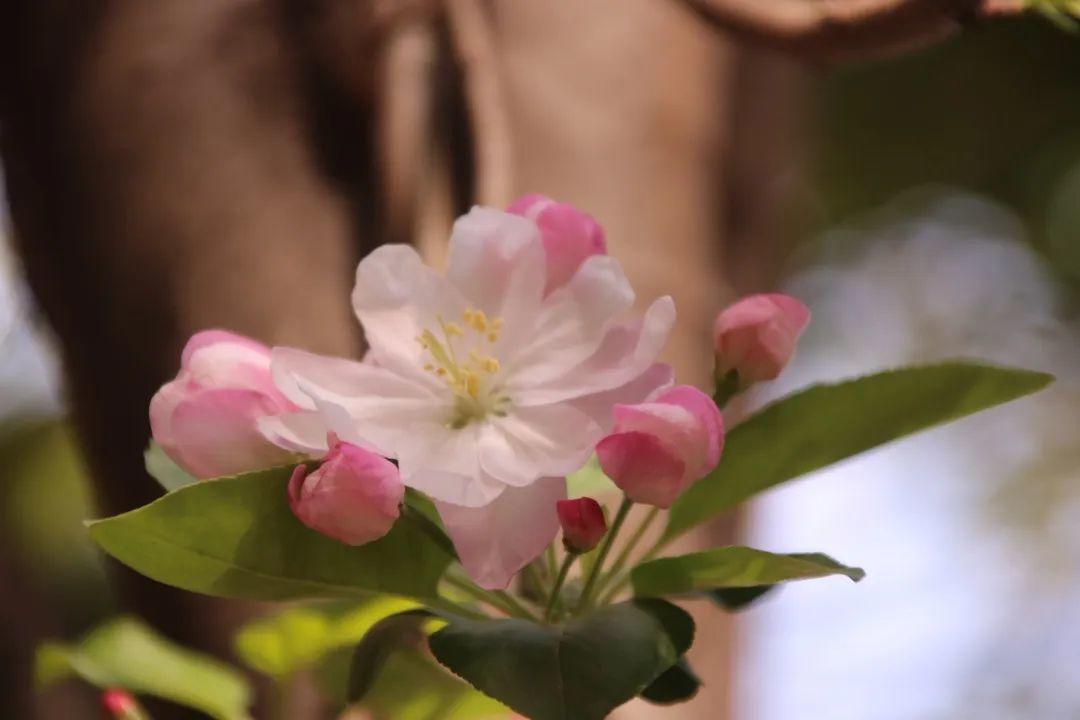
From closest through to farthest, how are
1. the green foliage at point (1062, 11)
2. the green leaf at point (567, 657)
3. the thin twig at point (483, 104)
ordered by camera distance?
the green leaf at point (567, 657), the green foliage at point (1062, 11), the thin twig at point (483, 104)

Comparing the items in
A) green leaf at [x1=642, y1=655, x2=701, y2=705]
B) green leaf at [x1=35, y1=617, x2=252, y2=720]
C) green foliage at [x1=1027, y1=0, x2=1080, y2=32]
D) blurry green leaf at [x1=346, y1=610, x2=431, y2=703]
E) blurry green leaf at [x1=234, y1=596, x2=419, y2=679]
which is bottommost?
green leaf at [x1=35, y1=617, x2=252, y2=720]

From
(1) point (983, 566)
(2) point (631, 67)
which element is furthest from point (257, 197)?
(1) point (983, 566)

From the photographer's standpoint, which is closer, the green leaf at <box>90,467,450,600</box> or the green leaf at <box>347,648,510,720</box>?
the green leaf at <box>90,467,450,600</box>

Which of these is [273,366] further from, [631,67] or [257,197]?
[631,67]

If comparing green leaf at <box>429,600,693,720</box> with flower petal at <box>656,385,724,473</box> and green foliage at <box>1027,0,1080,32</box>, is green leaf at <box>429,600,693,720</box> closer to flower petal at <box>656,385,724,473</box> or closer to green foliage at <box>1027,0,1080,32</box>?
flower petal at <box>656,385,724,473</box>

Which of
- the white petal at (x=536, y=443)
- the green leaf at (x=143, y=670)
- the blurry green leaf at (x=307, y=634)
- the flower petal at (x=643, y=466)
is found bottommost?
the green leaf at (x=143, y=670)

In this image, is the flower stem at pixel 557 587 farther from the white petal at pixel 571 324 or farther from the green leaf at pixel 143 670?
the green leaf at pixel 143 670

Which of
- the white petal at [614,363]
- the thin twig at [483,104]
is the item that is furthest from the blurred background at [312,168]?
the white petal at [614,363]

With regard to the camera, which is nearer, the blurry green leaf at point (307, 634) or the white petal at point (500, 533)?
the white petal at point (500, 533)

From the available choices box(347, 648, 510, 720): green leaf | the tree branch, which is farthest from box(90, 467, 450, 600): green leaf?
the tree branch
